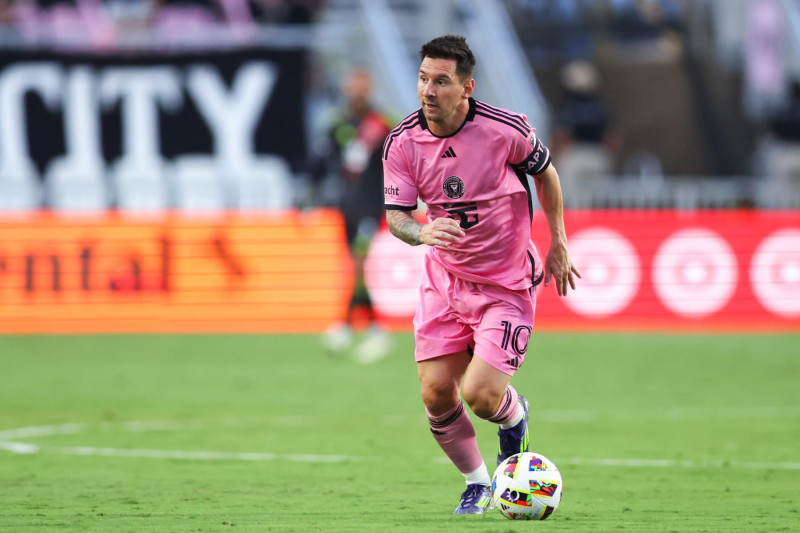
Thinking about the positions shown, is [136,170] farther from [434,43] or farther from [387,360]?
[434,43]

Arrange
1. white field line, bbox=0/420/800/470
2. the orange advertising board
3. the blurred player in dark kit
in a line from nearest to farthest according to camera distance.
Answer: white field line, bbox=0/420/800/470 < the blurred player in dark kit < the orange advertising board

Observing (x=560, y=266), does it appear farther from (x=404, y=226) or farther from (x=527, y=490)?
(x=527, y=490)

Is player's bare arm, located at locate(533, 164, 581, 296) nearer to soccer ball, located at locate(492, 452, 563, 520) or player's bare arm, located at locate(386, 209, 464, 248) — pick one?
player's bare arm, located at locate(386, 209, 464, 248)

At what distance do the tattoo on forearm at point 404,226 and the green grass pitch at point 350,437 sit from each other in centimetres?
132

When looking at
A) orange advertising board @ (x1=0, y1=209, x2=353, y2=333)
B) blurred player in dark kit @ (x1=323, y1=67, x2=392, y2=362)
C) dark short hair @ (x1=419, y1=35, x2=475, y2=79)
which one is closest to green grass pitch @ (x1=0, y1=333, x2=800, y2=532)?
blurred player in dark kit @ (x1=323, y1=67, x2=392, y2=362)

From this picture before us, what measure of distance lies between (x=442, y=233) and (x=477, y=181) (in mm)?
501

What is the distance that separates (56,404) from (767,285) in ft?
32.2

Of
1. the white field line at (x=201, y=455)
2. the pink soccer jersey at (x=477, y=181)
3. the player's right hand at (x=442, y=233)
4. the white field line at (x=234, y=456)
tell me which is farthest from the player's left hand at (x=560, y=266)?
the white field line at (x=201, y=455)

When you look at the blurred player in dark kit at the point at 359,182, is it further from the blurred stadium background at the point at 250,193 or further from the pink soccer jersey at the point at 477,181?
the pink soccer jersey at the point at 477,181

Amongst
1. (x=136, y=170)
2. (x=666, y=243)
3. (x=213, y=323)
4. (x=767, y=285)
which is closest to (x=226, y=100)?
A: (x=136, y=170)

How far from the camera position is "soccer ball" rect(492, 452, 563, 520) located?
625cm

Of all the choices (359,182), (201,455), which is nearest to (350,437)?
(201,455)

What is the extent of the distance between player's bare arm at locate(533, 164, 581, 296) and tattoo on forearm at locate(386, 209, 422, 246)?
671 mm

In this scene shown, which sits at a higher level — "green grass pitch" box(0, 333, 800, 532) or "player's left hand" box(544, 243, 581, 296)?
"player's left hand" box(544, 243, 581, 296)
